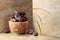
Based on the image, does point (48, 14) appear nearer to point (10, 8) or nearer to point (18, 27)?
point (18, 27)

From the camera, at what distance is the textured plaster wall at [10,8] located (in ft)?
4.40

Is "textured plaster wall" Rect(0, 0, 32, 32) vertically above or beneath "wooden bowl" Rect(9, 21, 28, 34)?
above

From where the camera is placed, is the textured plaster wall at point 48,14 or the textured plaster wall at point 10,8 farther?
the textured plaster wall at point 10,8

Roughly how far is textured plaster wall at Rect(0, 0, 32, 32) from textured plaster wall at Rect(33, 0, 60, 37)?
0.08 metres

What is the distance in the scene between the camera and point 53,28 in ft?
4.00

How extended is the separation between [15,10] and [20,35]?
275 mm

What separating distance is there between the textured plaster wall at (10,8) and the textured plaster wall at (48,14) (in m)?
0.08

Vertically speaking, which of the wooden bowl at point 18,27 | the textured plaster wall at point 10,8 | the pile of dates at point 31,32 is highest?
the textured plaster wall at point 10,8

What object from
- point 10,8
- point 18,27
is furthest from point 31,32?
point 10,8

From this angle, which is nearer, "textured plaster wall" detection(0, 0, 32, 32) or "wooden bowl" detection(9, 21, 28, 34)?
"wooden bowl" detection(9, 21, 28, 34)

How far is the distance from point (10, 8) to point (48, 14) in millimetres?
396

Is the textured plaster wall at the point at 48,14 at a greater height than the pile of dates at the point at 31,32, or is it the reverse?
the textured plaster wall at the point at 48,14

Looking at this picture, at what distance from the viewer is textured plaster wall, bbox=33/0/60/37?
1.18m

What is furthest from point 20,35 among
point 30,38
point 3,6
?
point 3,6
